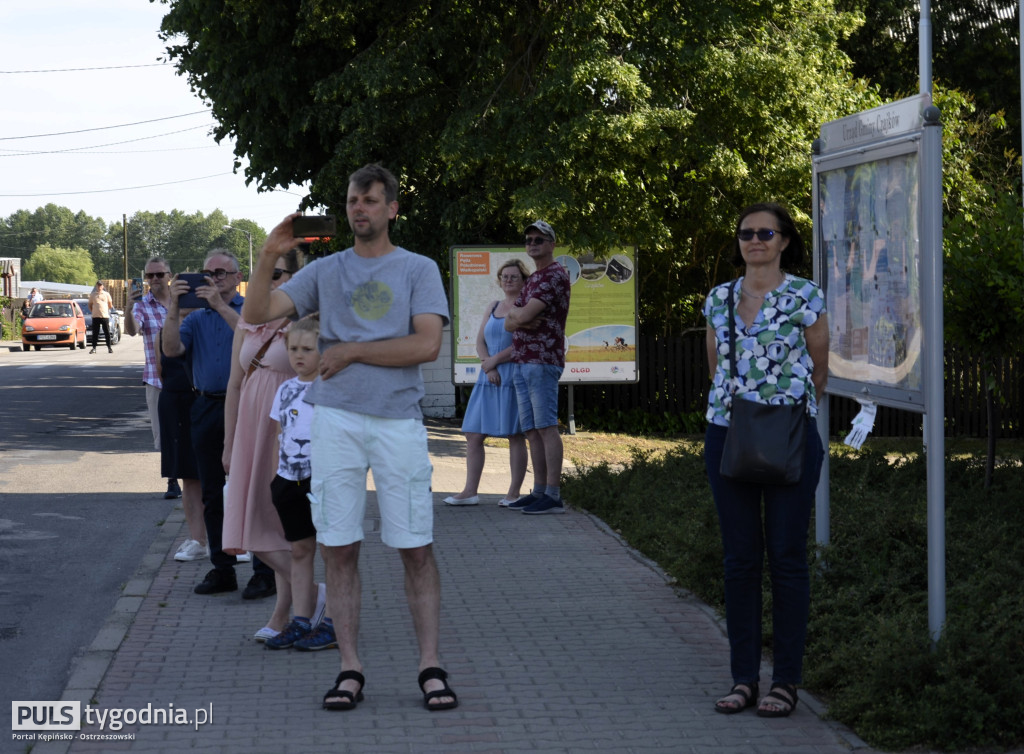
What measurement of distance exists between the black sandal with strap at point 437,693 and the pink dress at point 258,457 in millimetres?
1348

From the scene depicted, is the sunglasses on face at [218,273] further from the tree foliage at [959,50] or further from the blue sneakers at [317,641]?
the tree foliage at [959,50]

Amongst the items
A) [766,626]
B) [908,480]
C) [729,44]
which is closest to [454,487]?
[908,480]

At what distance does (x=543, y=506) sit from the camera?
9.63 metres

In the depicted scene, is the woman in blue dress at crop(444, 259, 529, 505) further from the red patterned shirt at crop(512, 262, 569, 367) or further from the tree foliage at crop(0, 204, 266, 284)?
the tree foliage at crop(0, 204, 266, 284)

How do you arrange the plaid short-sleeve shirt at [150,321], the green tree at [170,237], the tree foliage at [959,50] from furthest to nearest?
the green tree at [170,237] → the tree foliage at [959,50] → the plaid short-sleeve shirt at [150,321]

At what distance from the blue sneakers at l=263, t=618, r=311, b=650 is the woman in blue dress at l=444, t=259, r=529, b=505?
396 centimetres

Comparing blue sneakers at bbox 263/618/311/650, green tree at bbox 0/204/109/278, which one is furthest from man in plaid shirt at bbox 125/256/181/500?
green tree at bbox 0/204/109/278

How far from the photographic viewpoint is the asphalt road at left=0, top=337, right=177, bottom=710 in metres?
6.20

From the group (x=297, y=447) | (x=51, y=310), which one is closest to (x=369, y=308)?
(x=297, y=447)

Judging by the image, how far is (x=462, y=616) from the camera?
20.8ft

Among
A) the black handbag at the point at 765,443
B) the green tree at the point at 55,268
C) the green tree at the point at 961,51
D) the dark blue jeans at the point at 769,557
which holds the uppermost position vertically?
the green tree at the point at 55,268

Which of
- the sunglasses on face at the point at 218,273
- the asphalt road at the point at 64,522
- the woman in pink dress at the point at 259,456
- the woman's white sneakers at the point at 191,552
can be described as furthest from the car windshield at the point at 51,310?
the woman in pink dress at the point at 259,456

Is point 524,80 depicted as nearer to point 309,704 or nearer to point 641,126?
point 641,126

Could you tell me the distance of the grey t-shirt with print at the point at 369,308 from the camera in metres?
4.75
